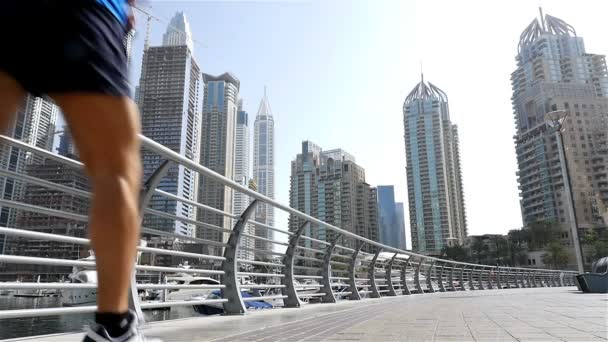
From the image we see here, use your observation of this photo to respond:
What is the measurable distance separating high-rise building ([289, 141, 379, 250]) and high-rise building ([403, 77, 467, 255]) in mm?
13993

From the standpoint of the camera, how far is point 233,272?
395 cm

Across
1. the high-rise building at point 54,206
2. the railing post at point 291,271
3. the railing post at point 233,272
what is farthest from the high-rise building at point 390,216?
the high-rise building at point 54,206

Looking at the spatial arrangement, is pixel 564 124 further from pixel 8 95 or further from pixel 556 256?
pixel 8 95

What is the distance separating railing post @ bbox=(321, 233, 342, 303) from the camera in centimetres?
619

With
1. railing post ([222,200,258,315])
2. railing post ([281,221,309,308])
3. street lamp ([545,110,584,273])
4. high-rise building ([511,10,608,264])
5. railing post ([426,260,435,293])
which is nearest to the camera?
railing post ([222,200,258,315])

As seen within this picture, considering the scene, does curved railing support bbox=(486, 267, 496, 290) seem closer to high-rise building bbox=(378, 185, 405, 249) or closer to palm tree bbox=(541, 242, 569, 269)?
A: palm tree bbox=(541, 242, 569, 269)

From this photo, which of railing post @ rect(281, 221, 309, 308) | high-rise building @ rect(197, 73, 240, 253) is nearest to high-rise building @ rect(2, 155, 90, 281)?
railing post @ rect(281, 221, 309, 308)

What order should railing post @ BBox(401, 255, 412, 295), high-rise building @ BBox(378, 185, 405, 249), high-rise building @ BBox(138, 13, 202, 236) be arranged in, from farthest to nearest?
high-rise building @ BBox(378, 185, 405, 249) < high-rise building @ BBox(138, 13, 202, 236) < railing post @ BBox(401, 255, 412, 295)

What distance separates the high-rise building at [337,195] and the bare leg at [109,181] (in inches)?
4086

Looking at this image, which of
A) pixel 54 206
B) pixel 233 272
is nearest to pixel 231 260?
pixel 233 272

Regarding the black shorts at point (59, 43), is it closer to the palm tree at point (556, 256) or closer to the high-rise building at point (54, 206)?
the high-rise building at point (54, 206)

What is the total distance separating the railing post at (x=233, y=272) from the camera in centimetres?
395

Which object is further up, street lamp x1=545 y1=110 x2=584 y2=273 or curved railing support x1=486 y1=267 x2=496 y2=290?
street lamp x1=545 y1=110 x2=584 y2=273

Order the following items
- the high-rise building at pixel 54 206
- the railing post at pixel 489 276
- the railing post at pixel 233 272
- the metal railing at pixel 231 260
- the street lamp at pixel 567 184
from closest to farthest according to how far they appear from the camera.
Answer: the metal railing at pixel 231 260, the high-rise building at pixel 54 206, the railing post at pixel 233 272, the street lamp at pixel 567 184, the railing post at pixel 489 276
